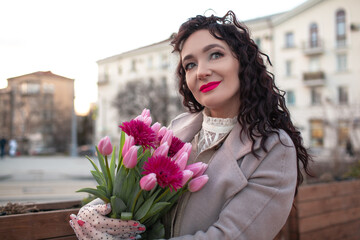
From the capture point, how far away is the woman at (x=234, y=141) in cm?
145

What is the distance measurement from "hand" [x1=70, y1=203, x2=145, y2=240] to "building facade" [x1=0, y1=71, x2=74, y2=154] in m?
33.3

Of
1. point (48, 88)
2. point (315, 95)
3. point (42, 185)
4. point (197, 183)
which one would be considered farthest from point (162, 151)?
point (48, 88)

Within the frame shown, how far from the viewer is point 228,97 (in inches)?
65.7

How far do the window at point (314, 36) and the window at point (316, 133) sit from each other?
5.40 metres

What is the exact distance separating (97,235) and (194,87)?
778 millimetres

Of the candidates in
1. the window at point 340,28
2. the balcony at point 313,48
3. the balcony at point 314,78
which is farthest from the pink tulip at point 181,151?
the balcony at point 313,48

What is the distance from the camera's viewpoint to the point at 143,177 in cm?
134

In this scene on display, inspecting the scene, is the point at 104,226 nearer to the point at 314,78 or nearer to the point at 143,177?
the point at 143,177

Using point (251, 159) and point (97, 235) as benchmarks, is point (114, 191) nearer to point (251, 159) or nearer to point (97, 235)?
point (97, 235)

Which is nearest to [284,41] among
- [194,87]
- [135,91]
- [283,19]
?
[283,19]

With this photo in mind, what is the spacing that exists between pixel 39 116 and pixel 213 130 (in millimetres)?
39465

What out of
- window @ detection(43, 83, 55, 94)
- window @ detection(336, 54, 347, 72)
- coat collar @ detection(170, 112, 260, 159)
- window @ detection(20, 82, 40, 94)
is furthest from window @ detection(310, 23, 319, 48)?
window @ detection(43, 83, 55, 94)

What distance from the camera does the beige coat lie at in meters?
1.42

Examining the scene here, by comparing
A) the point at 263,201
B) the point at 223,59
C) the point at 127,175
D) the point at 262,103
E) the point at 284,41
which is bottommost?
the point at 263,201
